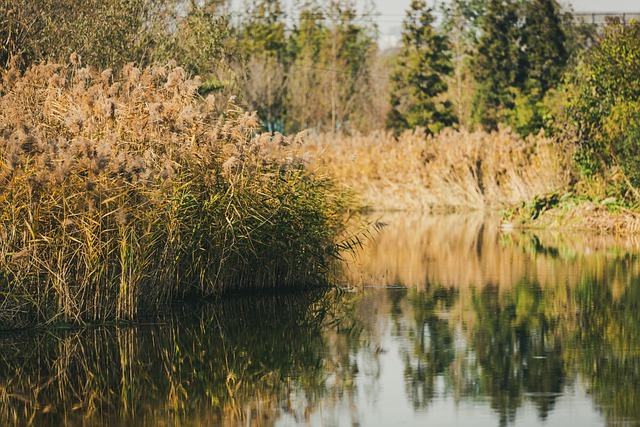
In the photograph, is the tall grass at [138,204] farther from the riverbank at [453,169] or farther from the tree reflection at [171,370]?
the riverbank at [453,169]

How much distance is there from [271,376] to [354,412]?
5.06 feet

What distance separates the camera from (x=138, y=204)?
1202cm

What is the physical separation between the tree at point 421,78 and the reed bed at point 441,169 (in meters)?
16.4

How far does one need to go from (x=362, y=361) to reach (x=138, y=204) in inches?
126

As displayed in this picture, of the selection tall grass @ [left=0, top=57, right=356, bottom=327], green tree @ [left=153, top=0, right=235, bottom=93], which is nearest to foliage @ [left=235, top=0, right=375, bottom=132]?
green tree @ [left=153, top=0, right=235, bottom=93]

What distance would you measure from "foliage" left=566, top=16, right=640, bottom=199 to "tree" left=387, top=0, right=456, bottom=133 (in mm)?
25581

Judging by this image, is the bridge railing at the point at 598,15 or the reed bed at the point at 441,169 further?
the bridge railing at the point at 598,15

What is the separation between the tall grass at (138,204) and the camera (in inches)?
451

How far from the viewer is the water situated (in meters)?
7.96

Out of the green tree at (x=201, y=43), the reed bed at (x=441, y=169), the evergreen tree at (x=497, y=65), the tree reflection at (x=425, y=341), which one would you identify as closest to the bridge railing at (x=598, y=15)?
the evergreen tree at (x=497, y=65)

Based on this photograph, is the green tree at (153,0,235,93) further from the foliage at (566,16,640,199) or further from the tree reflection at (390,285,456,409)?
the tree reflection at (390,285,456,409)

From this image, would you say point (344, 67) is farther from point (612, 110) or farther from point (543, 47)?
point (612, 110)

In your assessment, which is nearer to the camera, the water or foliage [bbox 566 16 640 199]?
the water

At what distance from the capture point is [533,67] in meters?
51.8
